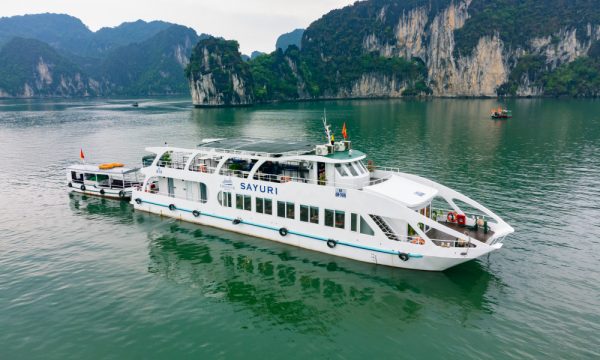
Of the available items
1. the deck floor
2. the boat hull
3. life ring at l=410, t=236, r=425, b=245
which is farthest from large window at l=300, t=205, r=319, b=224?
the deck floor

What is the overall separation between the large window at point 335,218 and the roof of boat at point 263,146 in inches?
209

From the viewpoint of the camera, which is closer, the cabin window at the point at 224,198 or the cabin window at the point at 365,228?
the cabin window at the point at 365,228

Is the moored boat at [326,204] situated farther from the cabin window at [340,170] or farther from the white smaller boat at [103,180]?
the white smaller boat at [103,180]

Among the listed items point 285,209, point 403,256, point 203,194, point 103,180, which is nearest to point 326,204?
point 285,209

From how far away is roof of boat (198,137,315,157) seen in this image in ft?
92.8

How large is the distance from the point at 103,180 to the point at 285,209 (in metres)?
27.0

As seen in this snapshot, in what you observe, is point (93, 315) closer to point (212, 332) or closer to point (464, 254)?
point (212, 332)

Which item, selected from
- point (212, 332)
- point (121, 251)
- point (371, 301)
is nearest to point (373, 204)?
point (371, 301)

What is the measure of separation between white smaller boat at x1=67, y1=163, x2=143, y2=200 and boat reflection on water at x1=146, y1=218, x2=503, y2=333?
16.4 m

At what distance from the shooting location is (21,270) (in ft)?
81.8

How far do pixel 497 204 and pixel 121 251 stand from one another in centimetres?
3344

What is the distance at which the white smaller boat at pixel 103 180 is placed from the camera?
41250 mm

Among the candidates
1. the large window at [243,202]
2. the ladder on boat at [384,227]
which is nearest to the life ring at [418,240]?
the ladder on boat at [384,227]

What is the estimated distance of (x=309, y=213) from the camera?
2619cm
